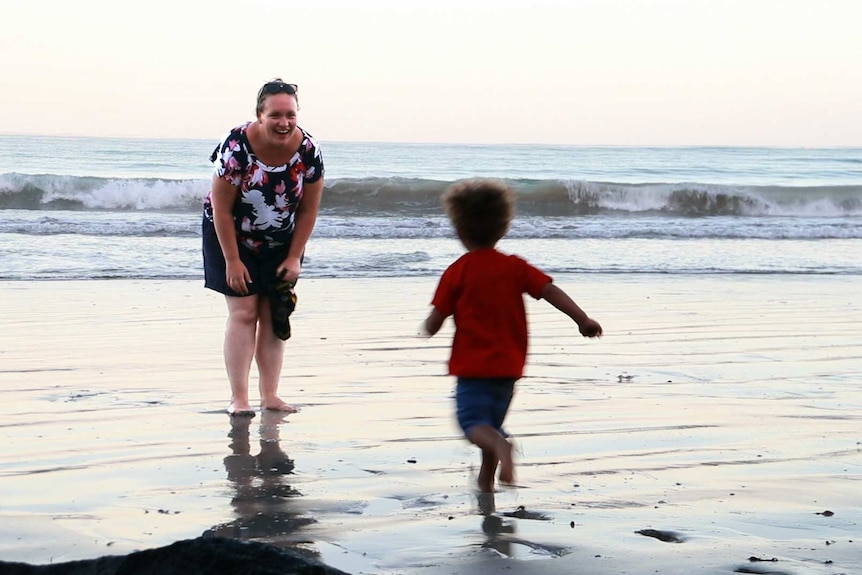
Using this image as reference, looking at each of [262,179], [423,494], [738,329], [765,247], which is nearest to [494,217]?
[423,494]

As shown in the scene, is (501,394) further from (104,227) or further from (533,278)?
(104,227)

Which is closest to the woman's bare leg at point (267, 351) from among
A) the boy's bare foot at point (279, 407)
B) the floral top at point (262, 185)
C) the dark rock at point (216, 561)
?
the boy's bare foot at point (279, 407)

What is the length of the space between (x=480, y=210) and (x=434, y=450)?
3.37 ft

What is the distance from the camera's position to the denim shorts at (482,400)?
361 centimetres

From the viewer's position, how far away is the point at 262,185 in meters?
4.96

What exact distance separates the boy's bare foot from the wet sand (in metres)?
0.07

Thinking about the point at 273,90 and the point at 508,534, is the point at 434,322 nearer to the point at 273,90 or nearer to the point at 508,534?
the point at 508,534

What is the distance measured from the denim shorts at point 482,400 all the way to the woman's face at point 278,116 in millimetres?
1680

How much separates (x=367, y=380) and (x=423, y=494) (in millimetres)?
2154

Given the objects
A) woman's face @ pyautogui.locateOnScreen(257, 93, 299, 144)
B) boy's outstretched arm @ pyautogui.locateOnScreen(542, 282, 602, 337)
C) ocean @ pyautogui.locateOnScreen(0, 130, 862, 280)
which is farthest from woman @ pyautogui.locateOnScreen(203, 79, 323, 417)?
ocean @ pyautogui.locateOnScreen(0, 130, 862, 280)

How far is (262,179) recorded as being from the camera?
4953mm

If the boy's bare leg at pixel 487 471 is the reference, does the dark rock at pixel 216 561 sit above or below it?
above

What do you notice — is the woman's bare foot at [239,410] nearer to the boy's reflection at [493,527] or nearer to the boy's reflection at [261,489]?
the boy's reflection at [261,489]

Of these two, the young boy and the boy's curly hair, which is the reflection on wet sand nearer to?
the young boy
